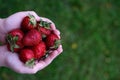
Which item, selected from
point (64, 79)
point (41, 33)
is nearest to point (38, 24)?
point (41, 33)

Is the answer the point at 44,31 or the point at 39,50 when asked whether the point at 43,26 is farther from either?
the point at 39,50

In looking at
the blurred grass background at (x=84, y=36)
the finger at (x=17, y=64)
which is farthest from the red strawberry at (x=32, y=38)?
the blurred grass background at (x=84, y=36)

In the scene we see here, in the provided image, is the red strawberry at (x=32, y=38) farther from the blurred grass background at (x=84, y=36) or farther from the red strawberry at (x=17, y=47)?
the blurred grass background at (x=84, y=36)

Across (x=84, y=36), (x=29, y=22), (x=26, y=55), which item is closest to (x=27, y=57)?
(x=26, y=55)

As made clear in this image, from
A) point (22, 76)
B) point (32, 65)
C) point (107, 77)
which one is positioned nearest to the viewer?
point (32, 65)

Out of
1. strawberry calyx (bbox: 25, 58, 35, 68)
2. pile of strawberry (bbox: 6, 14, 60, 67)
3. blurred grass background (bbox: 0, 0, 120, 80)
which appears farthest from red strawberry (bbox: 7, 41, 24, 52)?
blurred grass background (bbox: 0, 0, 120, 80)

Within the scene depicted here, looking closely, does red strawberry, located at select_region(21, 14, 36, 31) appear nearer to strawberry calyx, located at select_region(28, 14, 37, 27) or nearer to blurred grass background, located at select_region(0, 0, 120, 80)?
strawberry calyx, located at select_region(28, 14, 37, 27)

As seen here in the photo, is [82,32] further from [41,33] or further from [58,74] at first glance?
[41,33]
